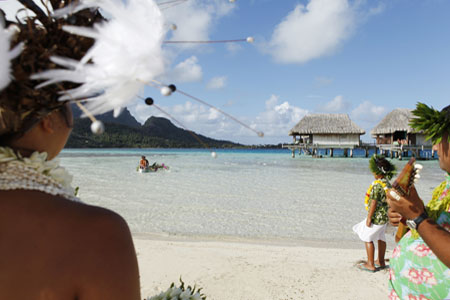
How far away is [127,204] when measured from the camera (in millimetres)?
10406

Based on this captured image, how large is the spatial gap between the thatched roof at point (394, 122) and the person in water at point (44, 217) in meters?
43.4

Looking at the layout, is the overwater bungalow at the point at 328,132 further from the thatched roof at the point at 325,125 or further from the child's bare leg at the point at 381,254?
the child's bare leg at the point at 381,254

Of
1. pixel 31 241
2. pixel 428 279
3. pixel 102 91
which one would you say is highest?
pixel 102 91

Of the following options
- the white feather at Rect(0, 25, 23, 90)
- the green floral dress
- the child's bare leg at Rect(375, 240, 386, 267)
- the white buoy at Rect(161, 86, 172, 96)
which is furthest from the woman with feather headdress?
the child's bare leg at Rect(375, 240, 386, 267)

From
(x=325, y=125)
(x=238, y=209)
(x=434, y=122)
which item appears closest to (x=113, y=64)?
(x=434, y=122)

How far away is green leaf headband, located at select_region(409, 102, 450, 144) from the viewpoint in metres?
1.92

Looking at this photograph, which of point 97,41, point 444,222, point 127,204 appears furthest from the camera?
point 127,204

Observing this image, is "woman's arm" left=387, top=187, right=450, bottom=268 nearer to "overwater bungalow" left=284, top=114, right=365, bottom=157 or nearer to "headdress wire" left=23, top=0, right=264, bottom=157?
"headdress wire" left=23, top=0, right=264, bottom=157

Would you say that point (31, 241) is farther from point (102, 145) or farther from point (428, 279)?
point (102, 145)

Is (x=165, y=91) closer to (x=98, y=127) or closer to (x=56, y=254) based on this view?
(x=98, y=127)

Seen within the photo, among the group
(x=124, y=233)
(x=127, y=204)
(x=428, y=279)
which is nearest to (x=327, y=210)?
(x=127, y=204)

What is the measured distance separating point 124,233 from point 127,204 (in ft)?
33.0

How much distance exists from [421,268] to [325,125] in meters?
44.8

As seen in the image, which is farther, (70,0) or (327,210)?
(327,210)
